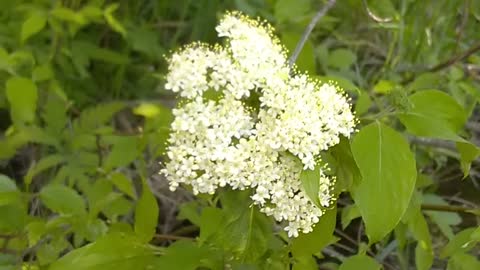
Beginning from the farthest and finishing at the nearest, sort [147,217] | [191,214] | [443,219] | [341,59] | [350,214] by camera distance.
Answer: [341,59], [443,219], [191,214], [350,214], [147,217]

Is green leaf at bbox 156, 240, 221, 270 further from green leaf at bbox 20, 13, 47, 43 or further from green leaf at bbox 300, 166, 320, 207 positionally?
green leaf at bbox 20, 13, 47, 43

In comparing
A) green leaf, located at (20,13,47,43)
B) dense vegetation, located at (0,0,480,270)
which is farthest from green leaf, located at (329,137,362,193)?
green leaf, located at (20,13,47,43)

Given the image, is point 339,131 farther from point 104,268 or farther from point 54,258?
point 54,258

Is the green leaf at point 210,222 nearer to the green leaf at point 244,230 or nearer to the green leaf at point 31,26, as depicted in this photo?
the green leaf at point 244,230

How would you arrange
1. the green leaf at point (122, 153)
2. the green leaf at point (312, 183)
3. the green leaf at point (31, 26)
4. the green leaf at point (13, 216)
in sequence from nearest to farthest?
1. the green leaf at point (312, 183)
2. the green leaf at point (13, 216)
3. the green leaf at point (122, 153)
4. the green leaf at point (31, 26)

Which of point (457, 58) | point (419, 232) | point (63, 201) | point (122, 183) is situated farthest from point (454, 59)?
point (63, 201)

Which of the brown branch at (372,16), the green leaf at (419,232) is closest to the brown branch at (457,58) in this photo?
the brown branch at (372,16)

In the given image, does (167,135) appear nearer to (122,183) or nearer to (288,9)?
(122,183)
